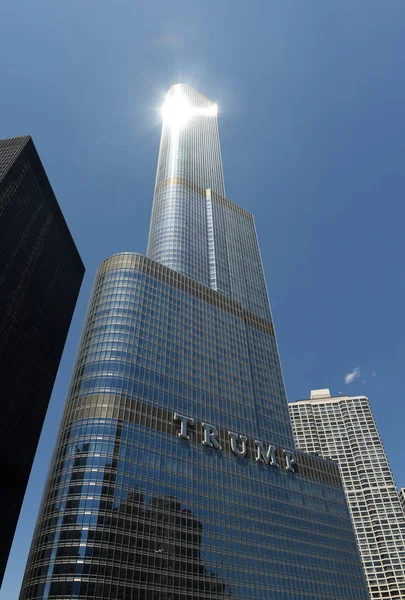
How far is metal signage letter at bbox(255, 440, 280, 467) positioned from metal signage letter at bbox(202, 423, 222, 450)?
47.0 ft

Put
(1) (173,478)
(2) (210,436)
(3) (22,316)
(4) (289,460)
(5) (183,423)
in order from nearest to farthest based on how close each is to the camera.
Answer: (1) (173,478) < (5) (183,423) < (2) (210,436) < (4) (289,460) < (3) (22,316)

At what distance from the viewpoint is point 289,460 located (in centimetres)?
12488

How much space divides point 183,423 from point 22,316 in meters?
93.5

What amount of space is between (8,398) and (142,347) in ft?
251

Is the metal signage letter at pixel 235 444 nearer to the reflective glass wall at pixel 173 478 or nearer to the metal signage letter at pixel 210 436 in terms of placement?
the reflective glass wall at pixel 173 478

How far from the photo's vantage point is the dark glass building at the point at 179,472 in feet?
259

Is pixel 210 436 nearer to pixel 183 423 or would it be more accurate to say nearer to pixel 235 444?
pixel 235 444

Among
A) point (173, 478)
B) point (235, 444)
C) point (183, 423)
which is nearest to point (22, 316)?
point (183, 423)

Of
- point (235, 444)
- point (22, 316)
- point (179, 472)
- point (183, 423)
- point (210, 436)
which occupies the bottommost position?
point (179, 472)

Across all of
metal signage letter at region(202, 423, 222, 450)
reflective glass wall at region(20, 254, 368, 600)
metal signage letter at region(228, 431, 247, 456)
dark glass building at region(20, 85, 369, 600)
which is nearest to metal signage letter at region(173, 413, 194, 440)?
dark glass building at region(20, 85, 369, 600)

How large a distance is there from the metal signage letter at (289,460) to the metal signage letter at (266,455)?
13.4 feet

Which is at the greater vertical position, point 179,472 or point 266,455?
point 266,455

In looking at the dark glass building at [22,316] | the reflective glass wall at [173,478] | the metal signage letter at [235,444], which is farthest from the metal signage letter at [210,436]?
the dark glass building at [22,316]

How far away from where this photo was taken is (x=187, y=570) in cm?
8500
